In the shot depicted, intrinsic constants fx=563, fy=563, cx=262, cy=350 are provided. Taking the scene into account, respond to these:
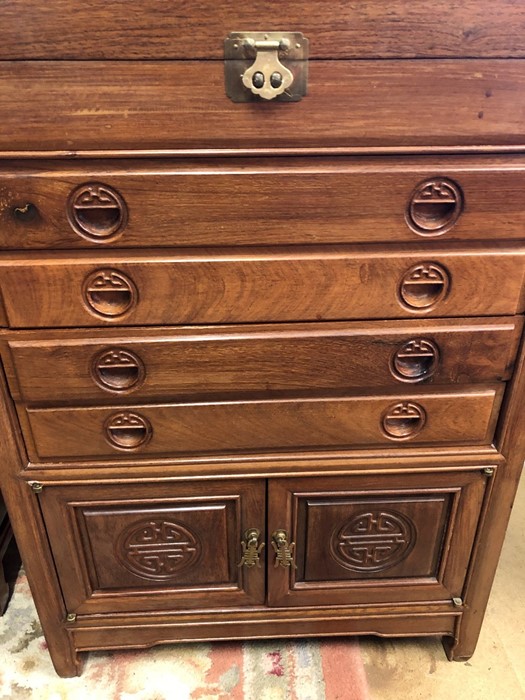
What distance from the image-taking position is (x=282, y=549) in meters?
0.90

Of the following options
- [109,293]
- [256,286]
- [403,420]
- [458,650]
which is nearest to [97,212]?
[109,293]

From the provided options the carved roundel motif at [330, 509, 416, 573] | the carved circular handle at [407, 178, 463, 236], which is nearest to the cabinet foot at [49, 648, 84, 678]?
the carved roundel motif at [330, 509, 416, 573]

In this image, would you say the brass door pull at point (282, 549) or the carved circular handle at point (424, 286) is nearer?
the carved circular handle at point (424, 286)

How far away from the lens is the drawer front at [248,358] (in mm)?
726

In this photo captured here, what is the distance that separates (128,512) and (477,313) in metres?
0.58

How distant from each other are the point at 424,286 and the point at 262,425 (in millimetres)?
290

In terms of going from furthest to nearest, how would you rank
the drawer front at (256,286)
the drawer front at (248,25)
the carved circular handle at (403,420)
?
the carved circular handle at (403,420) < the drawer front at (256,286) < the drawer front at (248,25)

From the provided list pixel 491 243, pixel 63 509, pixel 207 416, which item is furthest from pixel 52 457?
pixel 491 243

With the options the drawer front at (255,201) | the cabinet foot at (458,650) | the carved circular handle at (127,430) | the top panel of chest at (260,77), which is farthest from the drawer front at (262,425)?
the cabinet foot at (458,650)

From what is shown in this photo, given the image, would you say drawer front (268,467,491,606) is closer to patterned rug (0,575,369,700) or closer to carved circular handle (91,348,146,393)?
patterned rug (0,575,369,700)

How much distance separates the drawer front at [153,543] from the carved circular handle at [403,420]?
0.21 m

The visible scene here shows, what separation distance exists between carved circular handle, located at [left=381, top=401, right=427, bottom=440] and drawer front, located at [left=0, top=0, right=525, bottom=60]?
1.46 ft

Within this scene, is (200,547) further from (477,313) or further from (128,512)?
(477,313)

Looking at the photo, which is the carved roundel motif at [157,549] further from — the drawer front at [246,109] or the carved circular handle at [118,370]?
the drawer front at [246,109]
